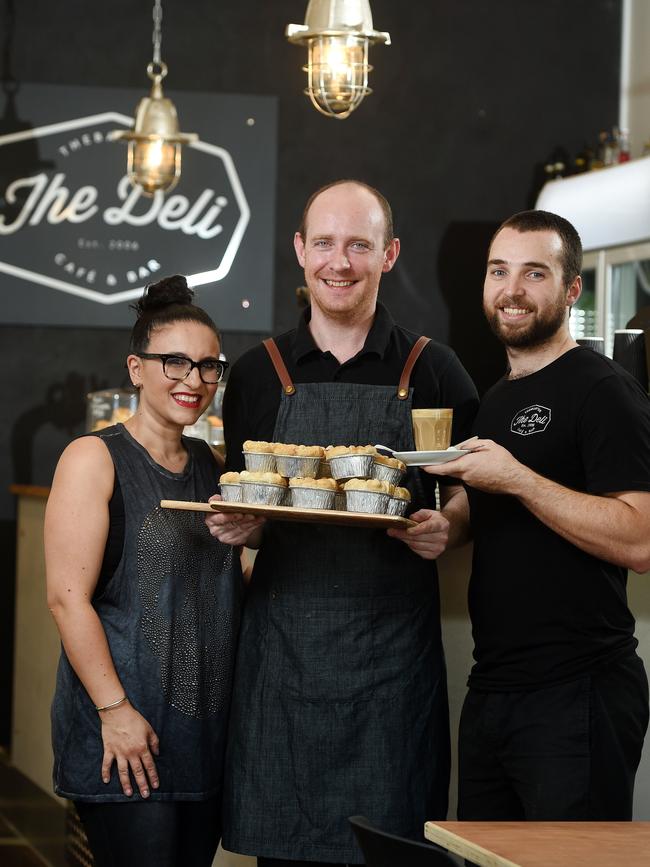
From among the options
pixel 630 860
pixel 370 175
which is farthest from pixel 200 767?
pixel 370 175

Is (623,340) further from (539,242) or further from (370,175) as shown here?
(370,175)

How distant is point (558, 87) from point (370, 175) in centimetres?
112

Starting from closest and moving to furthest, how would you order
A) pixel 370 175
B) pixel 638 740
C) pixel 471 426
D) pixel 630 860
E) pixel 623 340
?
pixel 630 860, pixel 638 740, pixel 471 426, pixel 623 340, pixel 370 175

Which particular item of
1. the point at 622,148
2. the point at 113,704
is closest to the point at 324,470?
the point at 113,704

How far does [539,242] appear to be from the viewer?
251 cm

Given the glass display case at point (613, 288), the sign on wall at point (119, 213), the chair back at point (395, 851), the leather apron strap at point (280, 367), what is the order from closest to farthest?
1. the chair back at point (395, 851)
2. the leather apron strap at point (280, 367)
3. the glass display case at point (613, 288)
4. the sign on wall at point (119, 213)

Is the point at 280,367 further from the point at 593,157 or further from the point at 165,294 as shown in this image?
the point at 593,157

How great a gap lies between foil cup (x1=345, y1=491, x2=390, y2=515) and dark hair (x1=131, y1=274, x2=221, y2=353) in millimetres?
480

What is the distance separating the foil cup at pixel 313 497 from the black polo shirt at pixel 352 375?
0.29 metres

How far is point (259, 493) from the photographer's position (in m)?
2.43

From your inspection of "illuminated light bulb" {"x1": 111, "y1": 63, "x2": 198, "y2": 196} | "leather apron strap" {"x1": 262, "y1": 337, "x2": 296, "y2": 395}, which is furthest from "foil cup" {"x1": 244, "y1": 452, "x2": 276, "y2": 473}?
"illuminated light bulb" {"x1": 111, "y1": 63, "x2": 198, "y2": 196}

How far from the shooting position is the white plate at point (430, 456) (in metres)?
2.23

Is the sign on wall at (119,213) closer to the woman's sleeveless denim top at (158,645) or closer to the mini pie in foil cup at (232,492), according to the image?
the woman's sleeveless denim top at (158,645)

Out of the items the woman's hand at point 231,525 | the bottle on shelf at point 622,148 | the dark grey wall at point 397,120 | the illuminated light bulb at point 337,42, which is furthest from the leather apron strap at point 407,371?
the bottle on shelf at point 622,148
